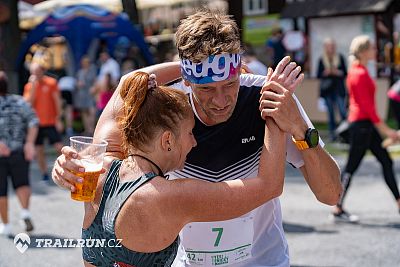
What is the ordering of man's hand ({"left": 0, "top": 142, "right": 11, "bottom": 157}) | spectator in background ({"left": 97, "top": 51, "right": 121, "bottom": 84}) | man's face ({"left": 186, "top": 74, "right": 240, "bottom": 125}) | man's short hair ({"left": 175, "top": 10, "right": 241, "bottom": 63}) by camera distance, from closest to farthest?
man's short hair ({"left": 175, "top": 10, "right": 241, "bottom": 63}), man's face ({"left": 186, "top": 74, "right": 240, "bottom": 125}), man's hand ({"left": 0, "top": 142, "right": 11, "bottom": 157}), spectator in background ({"left": 97, "top": 51, "right": 121, "bottom": 84})

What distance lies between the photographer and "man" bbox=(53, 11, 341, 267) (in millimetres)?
3287

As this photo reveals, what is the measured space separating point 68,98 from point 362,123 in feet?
35.4

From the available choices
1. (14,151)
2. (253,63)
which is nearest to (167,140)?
(14,151)

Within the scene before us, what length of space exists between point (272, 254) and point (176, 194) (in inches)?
37.7

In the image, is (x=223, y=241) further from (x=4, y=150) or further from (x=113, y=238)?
(x=4, y=150)

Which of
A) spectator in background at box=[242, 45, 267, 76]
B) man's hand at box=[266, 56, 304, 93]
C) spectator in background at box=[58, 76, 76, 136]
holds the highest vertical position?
man's hand at box=[266, 56, 304, 93]

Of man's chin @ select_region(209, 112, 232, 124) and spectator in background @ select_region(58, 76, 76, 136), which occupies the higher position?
man's chin @ select_region(209, 112, 232, 124)

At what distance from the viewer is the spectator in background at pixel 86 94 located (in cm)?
1831

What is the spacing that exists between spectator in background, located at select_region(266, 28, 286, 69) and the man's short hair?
16.6m

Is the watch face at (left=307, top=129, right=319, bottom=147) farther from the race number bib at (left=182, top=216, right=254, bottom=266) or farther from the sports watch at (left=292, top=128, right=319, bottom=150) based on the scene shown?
the race number bib at (left=182, top=216, right=254, bottom=266)

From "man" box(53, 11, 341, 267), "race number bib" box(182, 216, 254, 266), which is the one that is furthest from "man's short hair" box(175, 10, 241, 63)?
"race number bib" box(182, 216, 254, 266)

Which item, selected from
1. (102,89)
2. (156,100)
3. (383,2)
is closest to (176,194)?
(156,100)

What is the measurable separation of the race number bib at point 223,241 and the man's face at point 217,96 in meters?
0.47

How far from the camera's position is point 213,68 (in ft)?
11.1
